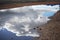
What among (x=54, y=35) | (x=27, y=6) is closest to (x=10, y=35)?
(x=54, y=35)

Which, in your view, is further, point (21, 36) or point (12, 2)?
point (12, 2)

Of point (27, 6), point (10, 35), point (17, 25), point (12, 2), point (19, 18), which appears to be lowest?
point (10, 35)

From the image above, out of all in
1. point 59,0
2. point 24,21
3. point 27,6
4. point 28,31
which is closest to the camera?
point 28,31

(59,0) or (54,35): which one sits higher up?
(59,0)

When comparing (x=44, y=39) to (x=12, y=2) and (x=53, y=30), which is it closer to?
(x=53, y=30)

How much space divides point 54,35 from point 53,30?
0.46 feet

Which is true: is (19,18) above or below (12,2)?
below

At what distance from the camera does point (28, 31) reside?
1896 millimetres

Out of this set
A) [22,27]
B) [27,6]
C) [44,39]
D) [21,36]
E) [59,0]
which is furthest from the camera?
[59,0]

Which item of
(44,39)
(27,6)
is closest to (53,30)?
(44,39)

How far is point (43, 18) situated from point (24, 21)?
14.5 inches

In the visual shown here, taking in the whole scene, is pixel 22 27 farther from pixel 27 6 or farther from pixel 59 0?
pixel 59 0

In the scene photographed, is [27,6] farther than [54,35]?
Yes

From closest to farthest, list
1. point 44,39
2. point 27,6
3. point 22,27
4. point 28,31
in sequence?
point 44,39
point 28,31
point 22,27
point 27,6
